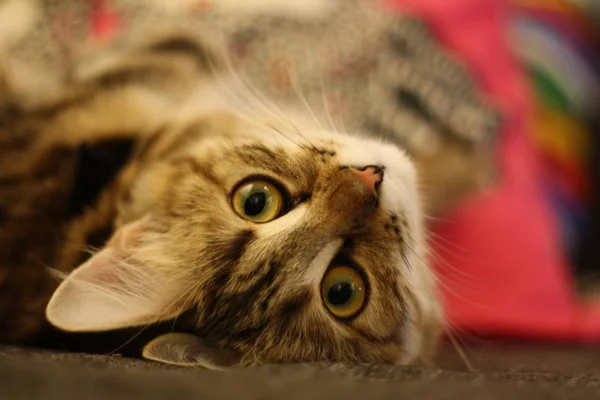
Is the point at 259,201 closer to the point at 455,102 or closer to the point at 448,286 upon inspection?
the point at 448,286

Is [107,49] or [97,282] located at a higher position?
[107,49]

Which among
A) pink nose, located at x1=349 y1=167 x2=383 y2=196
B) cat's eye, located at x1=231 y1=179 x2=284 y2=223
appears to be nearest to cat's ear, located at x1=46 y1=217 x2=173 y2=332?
cat's eye, located at x1=231 y1=179 x2=284 y2=223

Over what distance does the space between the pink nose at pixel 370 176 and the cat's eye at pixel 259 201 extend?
11 cm

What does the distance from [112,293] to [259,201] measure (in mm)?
222

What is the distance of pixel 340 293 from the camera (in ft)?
2.57

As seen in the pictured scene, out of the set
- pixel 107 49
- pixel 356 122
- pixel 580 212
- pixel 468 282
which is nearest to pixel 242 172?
pixel 356 122

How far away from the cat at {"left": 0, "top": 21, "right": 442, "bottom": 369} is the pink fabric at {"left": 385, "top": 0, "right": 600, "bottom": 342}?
228 millimetres

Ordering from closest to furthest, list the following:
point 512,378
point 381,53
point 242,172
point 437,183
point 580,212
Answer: point 512,378, point 242,172, point 437,183, point 381,53, point 580,212

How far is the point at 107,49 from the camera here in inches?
53.4

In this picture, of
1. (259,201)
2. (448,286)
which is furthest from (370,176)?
(448,286)

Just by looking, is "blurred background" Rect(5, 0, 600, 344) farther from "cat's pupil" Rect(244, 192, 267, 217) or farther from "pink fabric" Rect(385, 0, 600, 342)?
"cat's pupil" Rect(244, 192, 267, 217)

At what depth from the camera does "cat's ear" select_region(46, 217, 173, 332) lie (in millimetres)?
718

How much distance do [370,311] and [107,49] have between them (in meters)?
0.91

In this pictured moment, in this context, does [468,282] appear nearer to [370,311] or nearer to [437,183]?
[437,183]
